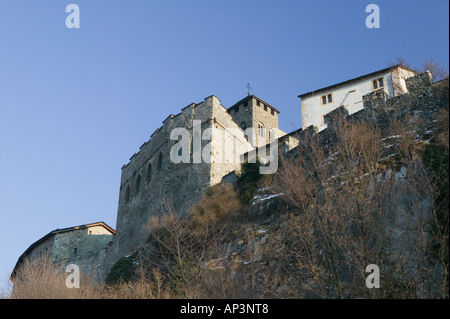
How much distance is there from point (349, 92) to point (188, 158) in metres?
12.7

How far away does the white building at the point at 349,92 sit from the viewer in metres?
33.0

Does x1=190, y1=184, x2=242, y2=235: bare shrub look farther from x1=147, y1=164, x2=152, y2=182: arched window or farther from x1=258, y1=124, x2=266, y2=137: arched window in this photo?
x1=258, y1=124, x2=266, y2=137: arched window

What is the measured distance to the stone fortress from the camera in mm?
29312

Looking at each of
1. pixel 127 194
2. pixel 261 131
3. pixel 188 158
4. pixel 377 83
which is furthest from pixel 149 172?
pixel 377 83

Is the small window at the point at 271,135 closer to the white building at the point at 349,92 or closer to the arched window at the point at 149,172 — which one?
the white building at the point at 349,92

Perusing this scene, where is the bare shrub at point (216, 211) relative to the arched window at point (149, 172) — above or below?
below

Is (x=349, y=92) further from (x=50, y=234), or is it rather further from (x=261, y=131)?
(x=50, y=234)

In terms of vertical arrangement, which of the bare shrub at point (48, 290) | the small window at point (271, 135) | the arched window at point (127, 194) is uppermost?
the small window at point (271, 135)

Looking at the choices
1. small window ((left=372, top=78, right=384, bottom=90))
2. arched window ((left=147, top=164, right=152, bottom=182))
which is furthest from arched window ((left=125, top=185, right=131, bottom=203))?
small window ((left=372, top=78, right=384, bottom=90))

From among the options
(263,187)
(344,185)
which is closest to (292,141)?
(263,187)

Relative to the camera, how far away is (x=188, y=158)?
3131cm

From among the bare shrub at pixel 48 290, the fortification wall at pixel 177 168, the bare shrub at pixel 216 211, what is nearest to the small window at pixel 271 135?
the fortification wall at pixel 177 168

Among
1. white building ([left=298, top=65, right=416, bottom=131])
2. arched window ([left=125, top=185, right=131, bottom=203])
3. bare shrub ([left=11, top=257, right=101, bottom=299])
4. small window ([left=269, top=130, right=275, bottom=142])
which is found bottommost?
bare shrub ([left=11, top=257, right=101, bottom=299])
